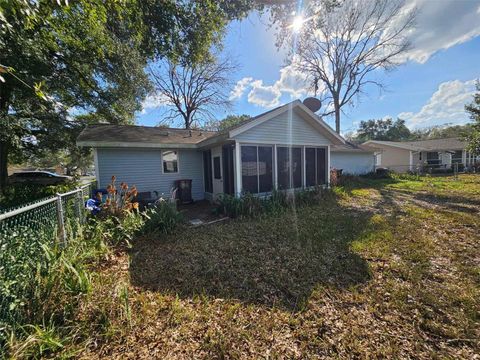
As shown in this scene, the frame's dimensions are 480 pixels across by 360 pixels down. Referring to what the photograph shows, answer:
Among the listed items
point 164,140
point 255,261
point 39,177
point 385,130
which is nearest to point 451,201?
point 255,261

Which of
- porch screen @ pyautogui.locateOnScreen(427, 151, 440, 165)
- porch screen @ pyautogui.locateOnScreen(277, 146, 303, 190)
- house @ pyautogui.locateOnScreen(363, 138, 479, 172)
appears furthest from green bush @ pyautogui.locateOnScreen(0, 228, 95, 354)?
porch screen @ pyautogui.locateOnScreen(427, 151, 440, 165)

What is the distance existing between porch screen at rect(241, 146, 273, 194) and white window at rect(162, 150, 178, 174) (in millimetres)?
3579

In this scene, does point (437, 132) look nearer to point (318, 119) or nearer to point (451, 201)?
point (451, 201)

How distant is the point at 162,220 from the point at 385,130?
176 feet

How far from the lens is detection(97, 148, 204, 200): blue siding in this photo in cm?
828

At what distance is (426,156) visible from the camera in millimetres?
24312

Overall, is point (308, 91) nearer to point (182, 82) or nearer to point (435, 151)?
point (182, 82)

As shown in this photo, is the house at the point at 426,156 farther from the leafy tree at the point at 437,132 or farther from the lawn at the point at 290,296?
the leafy tree at the point at 437,132

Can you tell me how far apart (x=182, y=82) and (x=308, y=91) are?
13060 mm

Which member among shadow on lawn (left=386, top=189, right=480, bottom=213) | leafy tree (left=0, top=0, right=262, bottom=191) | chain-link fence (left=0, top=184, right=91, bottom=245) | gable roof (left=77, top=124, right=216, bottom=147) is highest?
leafy tree (left=0, top=0, right=262, bottom=191)

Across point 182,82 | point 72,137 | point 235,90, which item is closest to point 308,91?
point 235,90

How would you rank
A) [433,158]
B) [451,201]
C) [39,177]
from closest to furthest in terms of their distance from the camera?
[451,201], [39,177], [433,158]

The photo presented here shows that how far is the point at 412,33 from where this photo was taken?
1709cm

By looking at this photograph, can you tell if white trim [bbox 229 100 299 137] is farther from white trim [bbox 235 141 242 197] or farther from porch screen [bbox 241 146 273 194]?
porch screen [bbox 241 146 273 194]
